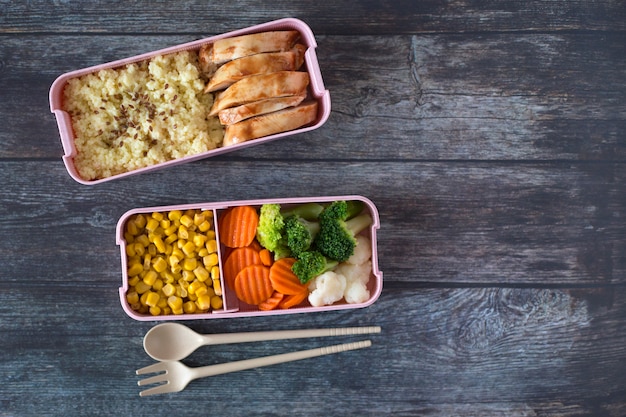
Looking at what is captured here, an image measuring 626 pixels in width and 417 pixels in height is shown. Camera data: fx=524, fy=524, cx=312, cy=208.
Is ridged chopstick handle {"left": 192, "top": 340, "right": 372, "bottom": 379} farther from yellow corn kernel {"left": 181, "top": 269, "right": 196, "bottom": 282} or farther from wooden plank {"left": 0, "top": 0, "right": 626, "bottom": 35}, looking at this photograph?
wooden plank {"left": 0, "top": 0, "right": 626, "bottom": 35}

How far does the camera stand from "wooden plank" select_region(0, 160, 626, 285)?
8.07 ft

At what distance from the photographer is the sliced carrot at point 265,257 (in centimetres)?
234

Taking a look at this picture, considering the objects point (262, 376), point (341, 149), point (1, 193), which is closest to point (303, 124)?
point (341, 149)

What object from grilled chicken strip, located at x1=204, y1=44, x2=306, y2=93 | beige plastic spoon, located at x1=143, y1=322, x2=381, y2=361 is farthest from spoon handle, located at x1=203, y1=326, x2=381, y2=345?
grilled chicken strip, located at x1=204, y1=44, x2=306, y2=93

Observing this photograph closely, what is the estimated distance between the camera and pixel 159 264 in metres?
2.30

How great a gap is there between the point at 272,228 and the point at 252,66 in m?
0.69

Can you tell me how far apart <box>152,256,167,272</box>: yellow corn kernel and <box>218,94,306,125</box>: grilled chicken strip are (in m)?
0.66

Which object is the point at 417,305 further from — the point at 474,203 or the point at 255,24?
the point at 255,24

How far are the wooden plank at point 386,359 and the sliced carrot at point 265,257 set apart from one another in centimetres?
33

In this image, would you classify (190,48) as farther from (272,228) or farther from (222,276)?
(222,276)

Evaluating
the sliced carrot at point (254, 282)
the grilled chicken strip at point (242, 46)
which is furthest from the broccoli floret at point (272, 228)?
the grilled chicken strip at point (242, 46)

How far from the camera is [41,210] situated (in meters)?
2.46

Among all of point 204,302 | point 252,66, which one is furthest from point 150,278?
point 252,66

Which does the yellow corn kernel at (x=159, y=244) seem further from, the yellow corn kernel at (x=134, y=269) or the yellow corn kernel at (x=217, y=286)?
the yellow corn kernel at (x=217, y=286)
